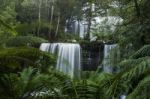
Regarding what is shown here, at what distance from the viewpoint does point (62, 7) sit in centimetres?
2178

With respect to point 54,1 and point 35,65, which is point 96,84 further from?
point 54,1

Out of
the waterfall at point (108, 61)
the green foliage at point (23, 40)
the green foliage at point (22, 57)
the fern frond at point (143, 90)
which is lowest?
the waterfall at point (108, 61)

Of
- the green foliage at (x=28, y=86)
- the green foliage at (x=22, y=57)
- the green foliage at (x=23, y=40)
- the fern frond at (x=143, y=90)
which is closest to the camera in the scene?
the fern frond at (x=143, y=90)

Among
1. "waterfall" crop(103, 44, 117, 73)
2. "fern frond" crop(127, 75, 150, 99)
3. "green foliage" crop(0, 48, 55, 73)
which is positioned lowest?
"waterfall" crop(103, 44, 117, 73)

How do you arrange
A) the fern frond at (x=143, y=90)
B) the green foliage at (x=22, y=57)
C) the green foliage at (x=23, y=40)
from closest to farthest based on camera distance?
1. the fern frond at (x=143, y=90)
2. the green foliage at (x=22, y=57)
3. the green foliage at (x=23, y=40)

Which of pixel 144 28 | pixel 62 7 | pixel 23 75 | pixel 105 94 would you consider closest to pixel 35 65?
pixel 23 75

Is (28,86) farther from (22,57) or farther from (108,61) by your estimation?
(108,61)

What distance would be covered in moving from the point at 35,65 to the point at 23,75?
30cm

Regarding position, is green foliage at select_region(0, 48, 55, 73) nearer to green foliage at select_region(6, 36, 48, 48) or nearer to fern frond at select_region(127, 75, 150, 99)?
green foliage at select_region(6, 36, 48, 48)

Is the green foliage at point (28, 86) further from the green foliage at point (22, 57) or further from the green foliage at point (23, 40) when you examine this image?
the green foliage at point (23, 40)

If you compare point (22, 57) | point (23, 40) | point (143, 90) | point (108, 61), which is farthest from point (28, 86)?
point (108, 61)

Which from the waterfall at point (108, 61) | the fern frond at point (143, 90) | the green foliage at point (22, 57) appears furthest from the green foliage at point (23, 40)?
the waterfall at point (108, 61)

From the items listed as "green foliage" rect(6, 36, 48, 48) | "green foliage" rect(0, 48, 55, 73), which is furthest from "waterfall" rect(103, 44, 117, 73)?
"green foliage" rect(0, 48, 55, 73)

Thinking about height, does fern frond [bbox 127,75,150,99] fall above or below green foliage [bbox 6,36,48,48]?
below
